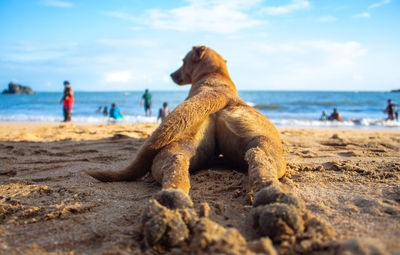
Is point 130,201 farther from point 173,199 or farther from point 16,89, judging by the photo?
point 16,89

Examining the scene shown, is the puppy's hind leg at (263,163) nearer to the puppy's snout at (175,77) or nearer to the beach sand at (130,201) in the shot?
the beach sand at (130,201)

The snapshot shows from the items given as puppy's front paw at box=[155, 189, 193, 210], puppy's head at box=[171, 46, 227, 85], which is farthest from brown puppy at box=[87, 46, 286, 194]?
puppy's head at box=[171, 46, 227, 85]

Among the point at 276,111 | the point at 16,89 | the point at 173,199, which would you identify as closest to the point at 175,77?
the point at 173,199

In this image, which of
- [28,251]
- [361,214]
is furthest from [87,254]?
[361,214]

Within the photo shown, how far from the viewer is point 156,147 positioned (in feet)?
8.74

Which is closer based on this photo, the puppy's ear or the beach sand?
the beach sand

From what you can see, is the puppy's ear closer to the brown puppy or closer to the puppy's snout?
the puppy's snout

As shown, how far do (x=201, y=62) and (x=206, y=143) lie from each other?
1943 millimetres

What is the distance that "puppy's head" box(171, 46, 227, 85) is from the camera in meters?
4.39

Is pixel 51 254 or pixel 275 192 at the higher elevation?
pixel 275 192

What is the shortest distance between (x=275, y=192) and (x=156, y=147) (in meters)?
1.34

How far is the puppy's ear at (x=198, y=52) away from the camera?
4.52m

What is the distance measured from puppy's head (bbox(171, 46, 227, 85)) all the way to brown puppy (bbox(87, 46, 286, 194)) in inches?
41.9

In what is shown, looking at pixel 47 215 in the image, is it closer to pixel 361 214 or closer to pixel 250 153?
pixel 250 153
